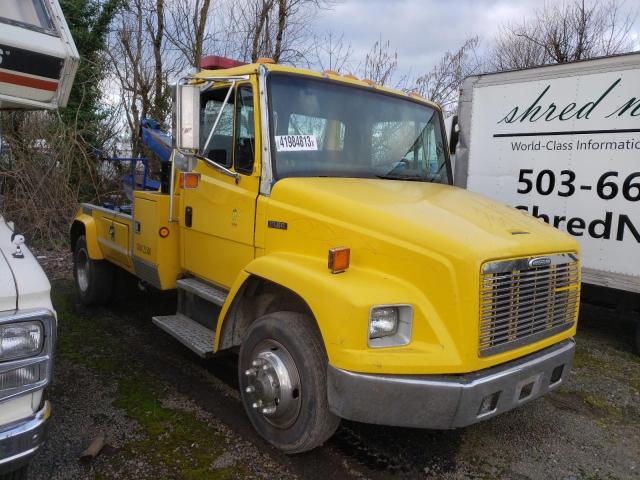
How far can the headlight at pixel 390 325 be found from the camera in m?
2.71

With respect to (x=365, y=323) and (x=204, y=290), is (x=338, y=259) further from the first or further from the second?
(x=204, y=290)

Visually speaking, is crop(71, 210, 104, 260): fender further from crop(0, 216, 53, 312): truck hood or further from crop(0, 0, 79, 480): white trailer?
crop(0, 216, 53, 312): truck hood

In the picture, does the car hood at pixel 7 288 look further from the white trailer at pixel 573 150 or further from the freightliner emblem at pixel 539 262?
the white trailer at pixel 573 150

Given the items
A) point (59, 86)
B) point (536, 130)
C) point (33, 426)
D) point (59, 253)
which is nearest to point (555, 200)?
point (536, 130)

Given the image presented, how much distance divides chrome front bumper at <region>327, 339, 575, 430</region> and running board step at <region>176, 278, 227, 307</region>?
1420mm

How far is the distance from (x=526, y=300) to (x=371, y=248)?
95 cm

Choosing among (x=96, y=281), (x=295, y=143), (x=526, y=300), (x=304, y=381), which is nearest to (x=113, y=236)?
(x=96, y=281)

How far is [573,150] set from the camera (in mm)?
5492

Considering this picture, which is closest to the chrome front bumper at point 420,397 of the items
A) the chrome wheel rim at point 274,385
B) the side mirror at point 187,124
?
the chrome wheel rim at point 274,385

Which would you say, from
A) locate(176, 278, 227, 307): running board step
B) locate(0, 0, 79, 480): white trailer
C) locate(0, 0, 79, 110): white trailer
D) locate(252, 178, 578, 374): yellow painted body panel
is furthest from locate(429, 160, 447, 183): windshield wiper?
locate(0, 0, 79, 480): white trailer

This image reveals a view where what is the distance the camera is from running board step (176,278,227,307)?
3.88 m

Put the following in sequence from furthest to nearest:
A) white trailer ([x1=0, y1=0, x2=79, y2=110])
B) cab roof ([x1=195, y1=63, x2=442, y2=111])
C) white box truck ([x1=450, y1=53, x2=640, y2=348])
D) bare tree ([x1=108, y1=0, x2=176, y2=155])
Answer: bare tree ([x1=108, y1=0, x2=176, y2=155]) < white box truck ([x1=450, y1=53, x2=640, y2=348]) < cab roof ([x1=195, y1=63, x2=442, y2=111]) < white trailer ([x1=0, y1=0, x2=79, y2=110])

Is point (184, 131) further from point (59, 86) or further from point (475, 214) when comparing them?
point (475, 214)

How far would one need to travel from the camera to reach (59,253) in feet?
28.8
